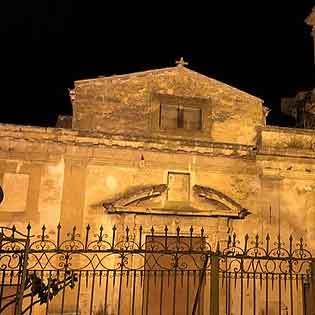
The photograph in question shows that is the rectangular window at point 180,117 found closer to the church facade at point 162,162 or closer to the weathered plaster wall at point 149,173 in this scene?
the church facade at point 162,162

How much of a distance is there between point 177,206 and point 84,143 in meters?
2.79

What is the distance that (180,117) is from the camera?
1245 cm

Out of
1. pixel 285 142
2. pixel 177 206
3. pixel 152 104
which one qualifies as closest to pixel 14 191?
pixel 177 206

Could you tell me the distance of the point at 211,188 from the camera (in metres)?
11.6

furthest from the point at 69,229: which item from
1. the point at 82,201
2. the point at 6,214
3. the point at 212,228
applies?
the point at 212,228

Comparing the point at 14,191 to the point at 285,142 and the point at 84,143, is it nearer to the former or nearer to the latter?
the point at 84,143

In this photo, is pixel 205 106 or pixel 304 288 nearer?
pixel 304 288

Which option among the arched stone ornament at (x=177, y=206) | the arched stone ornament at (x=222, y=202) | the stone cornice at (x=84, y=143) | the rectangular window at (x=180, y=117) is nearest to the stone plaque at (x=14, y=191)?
the stone cornice at (x=84, y=143)

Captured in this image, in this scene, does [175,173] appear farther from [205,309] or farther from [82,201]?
[205,309]

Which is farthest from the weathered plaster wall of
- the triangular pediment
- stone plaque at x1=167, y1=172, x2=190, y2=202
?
the triangular pediment

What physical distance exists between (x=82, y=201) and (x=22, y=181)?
1.50 m

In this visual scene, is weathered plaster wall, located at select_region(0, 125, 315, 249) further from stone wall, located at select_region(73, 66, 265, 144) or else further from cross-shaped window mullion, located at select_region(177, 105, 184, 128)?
cross-shaped window mullion, located at select_region(177, 105, 184, 128)

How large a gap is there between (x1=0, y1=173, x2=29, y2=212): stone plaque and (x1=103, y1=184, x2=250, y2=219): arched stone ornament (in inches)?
76.5

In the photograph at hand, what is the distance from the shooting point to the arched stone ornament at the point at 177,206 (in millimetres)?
10977
